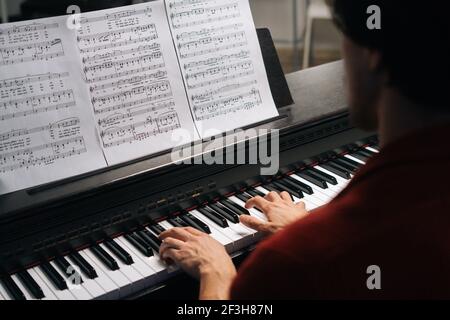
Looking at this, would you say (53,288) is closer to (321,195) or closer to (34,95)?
(34,95)

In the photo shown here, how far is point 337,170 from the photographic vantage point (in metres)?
1.96

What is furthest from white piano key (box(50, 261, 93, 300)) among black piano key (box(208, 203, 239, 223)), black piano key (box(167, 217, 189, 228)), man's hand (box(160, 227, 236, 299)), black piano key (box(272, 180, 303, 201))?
black piano key (box(272, 180, 303, 201))

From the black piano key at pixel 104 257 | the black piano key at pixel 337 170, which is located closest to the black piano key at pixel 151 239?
the black piano key at pixel 104 257

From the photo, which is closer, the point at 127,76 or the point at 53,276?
the point at 53,276

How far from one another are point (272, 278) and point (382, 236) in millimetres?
182

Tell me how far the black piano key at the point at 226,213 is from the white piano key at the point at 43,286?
555 mm

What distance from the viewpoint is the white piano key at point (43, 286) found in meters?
1.32

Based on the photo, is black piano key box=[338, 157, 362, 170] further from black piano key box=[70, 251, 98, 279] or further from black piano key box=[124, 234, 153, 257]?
black piano key box=[70, 251, 98, 279]

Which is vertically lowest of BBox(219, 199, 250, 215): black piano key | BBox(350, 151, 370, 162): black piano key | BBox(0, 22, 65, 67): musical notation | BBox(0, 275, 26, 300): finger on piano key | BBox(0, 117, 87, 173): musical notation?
BBox(0, 275, 26, 300): finger on piano key

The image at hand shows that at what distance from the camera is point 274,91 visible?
190cm

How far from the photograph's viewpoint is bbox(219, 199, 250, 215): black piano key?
1.68 m

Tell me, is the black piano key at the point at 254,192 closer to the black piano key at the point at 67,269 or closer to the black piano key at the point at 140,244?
the black piano key at the point at 140,244

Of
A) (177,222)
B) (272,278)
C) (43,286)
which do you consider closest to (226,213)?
(177,222)
